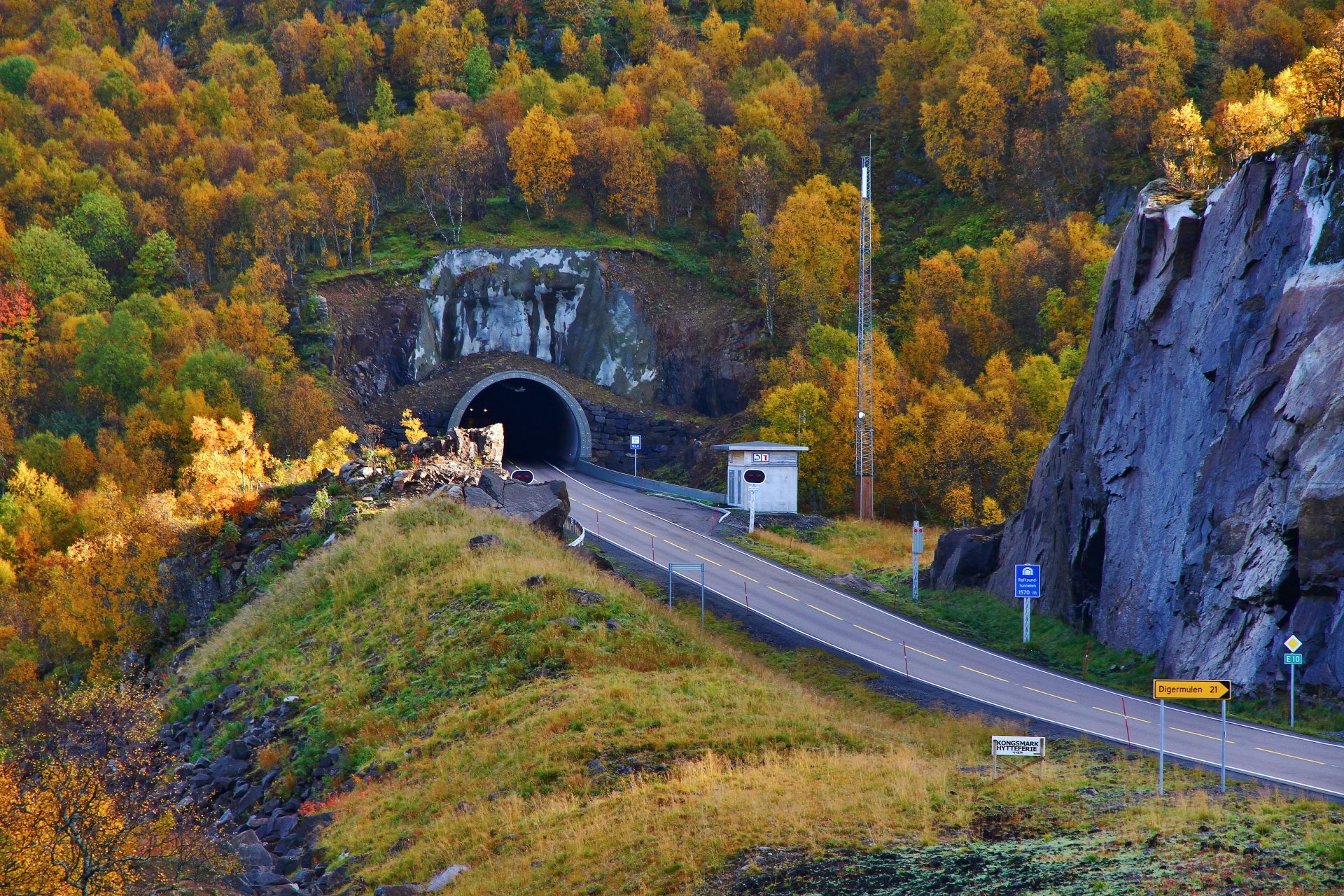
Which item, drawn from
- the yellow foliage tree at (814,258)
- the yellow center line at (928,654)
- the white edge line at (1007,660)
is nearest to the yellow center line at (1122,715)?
the white edge line at (1007,660)

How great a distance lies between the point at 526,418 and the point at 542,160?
21.7 metres

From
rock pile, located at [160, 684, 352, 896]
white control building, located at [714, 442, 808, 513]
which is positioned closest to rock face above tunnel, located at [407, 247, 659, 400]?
white control building, located at [714, 442, 808, 513]

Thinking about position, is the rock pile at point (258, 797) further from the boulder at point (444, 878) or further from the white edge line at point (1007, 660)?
the white edge line at point (1007, 660)

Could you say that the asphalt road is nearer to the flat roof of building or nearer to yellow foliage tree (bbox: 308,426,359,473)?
the flat roof of building

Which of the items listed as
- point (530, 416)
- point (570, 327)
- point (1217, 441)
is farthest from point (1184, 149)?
point (530, 416)

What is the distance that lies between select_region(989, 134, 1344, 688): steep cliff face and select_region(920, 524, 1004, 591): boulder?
2.72 m

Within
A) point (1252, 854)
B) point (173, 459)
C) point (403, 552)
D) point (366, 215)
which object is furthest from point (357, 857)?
point (366, 215)

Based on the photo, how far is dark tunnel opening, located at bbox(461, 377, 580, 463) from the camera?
85375 mm

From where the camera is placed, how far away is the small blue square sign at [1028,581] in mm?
38000

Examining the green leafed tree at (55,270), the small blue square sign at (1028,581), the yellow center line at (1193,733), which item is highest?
the green leafed tree at (55,270)

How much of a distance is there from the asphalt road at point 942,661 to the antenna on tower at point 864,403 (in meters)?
8.23

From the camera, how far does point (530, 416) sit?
9200cm

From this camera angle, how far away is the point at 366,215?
92.4 metres

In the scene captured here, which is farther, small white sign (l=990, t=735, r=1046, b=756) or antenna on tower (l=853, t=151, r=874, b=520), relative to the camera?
antenna on tower (l=853, t=151, r=874, b=520)
